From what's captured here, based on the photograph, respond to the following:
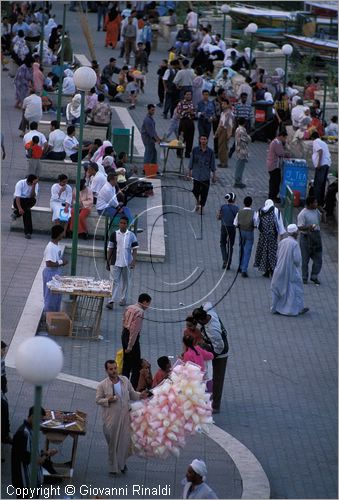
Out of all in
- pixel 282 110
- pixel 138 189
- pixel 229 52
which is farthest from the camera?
pixel 229 52

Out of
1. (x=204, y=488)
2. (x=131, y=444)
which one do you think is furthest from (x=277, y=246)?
(x=204, y=488)

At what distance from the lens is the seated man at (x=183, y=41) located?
4244cm

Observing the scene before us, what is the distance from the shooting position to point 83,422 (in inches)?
597

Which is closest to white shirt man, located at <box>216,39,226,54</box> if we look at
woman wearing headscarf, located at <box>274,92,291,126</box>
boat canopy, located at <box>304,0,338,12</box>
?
woman wearing headscarf, located at <box>274,92,291,126</box>

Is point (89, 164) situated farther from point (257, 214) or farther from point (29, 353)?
point (29, 353)

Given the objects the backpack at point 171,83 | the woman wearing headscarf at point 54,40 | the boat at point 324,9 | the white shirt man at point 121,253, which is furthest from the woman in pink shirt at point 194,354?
the boat at point 324,9

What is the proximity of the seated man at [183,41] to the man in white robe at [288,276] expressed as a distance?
2152 cm

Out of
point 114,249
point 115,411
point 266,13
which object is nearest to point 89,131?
point 114,249

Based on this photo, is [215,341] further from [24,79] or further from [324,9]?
[324,9]

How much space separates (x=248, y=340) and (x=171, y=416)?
17.6 ft

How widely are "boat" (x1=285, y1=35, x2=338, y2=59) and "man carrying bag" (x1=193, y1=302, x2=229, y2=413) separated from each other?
27.9 m

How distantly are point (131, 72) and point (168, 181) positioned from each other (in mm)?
8809

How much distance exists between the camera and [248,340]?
20.3 meters

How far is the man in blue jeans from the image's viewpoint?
2273cm
